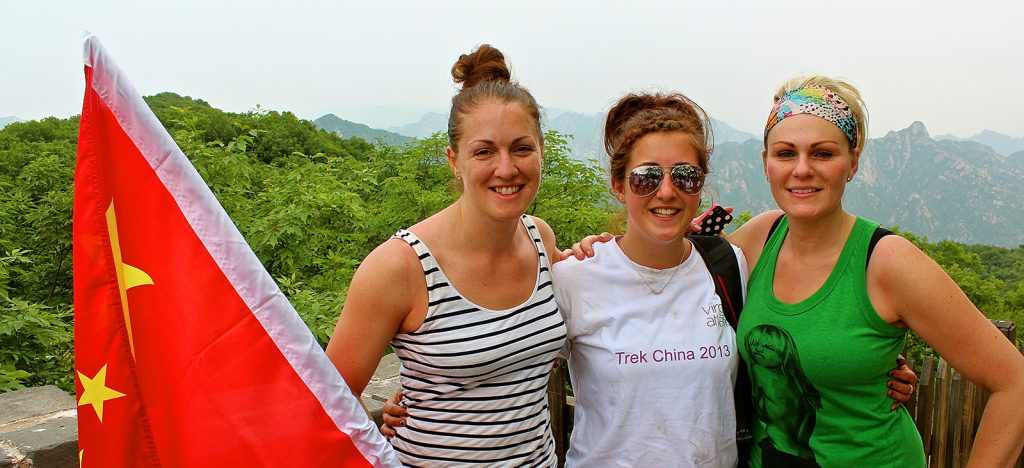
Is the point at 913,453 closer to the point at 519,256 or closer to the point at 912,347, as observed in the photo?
the point at 519,256

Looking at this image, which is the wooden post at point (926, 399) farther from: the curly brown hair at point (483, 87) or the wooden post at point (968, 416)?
the curly brown hair at point (483, 87)

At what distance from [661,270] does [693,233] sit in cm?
38

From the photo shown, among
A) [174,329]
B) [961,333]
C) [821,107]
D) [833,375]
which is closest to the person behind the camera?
[174,329]

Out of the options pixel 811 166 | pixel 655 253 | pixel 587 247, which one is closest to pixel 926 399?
pixel 811 166

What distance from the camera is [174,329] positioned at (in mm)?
1696

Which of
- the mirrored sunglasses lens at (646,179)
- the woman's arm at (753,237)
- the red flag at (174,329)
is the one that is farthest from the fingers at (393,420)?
the woman's arm at (753,237)

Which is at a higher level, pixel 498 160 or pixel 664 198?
pixel 498 160

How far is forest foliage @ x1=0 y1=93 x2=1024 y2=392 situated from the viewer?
4.29 meters

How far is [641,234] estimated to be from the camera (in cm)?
233

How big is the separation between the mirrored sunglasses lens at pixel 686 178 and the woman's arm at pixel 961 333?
60 centimetres

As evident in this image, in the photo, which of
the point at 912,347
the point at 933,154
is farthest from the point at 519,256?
the point at 933,154

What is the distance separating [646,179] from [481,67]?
69 cm

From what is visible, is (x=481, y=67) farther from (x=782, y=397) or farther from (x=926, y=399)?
(x=926, y=399)

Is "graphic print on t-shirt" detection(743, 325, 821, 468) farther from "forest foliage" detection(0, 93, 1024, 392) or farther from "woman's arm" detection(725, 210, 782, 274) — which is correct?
"forest foliage" detection(0, 93, 1024, 392)
